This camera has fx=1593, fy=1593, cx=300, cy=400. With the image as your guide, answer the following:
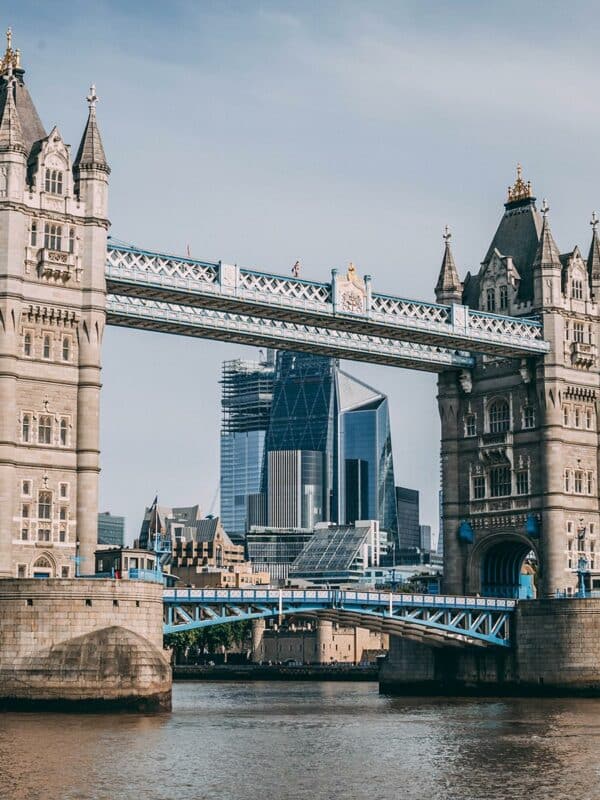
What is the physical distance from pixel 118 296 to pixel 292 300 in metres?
12.2

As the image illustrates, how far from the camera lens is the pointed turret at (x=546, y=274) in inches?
5098

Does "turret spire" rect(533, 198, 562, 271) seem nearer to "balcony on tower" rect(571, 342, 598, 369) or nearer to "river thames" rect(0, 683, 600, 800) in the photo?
"balcony on tower" rect(571, 342, 598, 369)

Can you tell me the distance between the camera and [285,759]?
7400cm

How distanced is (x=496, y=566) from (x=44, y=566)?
49.8 meters

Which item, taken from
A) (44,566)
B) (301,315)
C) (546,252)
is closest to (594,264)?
(546,252)

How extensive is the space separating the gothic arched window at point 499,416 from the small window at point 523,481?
157 inches

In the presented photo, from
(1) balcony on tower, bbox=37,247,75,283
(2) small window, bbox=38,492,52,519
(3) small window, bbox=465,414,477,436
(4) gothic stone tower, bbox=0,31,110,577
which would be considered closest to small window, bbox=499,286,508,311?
(3) small window, bbox=465,414,477,436

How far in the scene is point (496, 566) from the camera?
136m

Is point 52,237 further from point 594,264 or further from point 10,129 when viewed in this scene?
point 594,264

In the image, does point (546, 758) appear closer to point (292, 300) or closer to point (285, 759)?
point (285, 759)

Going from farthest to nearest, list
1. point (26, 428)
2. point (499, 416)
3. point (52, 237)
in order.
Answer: point (499, 416), point (52, 237), point (26, 428)

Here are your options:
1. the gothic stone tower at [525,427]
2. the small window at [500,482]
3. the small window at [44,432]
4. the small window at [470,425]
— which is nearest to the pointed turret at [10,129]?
the small window at [44,432]

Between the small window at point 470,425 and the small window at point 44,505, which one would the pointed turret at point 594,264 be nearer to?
the small window at point 470,425

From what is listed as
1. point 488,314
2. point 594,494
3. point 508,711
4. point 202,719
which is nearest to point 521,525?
point 594,494
